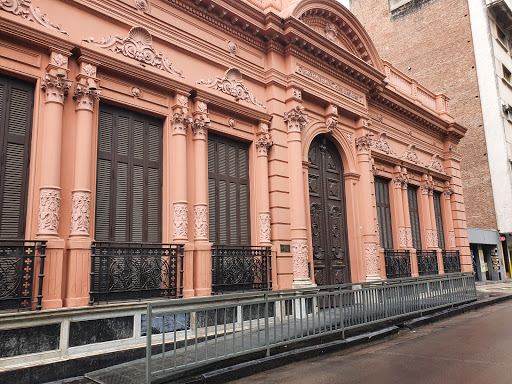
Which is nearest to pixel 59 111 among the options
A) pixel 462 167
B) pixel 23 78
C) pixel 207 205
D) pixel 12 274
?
pixel 23 78

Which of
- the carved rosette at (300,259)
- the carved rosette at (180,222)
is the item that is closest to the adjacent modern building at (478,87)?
the carved rosette at (300,259)

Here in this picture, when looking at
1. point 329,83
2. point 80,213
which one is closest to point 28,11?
point 80,213

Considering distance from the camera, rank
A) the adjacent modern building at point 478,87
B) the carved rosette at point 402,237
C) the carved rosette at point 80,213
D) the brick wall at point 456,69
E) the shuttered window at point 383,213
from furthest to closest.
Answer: the brick wall at point 456,69
the adjacent modern building at point 478,87
the carved rosette at point 402,237
the shuttered window at point 383,213
the carved rosette at point 80,213

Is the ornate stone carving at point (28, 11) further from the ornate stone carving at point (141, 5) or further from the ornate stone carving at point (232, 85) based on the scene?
the ornate stone carving at point (232, 85)

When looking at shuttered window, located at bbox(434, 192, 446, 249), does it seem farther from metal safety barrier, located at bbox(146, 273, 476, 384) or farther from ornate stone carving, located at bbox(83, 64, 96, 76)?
ornate stone carving, located at bbox(83, 64, 96, 76)

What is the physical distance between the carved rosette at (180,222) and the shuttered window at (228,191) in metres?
1.03

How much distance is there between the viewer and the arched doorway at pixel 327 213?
41.2 ft

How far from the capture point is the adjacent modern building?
83.4 ft

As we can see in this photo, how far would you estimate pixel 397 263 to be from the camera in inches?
608

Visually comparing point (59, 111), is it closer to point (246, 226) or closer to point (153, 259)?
point (153, 259)

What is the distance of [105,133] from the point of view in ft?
27.8

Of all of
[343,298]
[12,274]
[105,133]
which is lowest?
[343,298]

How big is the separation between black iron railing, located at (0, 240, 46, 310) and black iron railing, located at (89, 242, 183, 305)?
34.7 inches

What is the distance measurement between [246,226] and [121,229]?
3.45 meters
